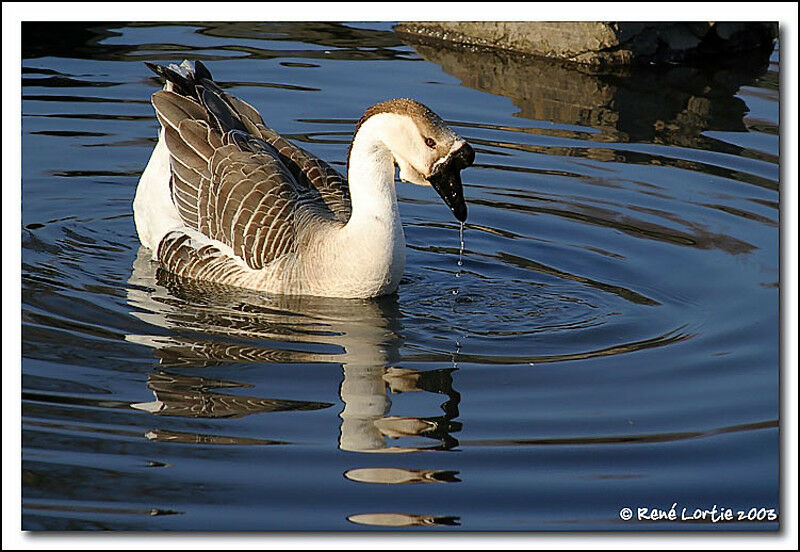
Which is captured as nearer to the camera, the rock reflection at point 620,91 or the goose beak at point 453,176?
the goose beak at point 453,176

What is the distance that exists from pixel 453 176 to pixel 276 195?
4.53 feet

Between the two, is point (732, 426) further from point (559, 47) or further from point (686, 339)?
point (559, 47)

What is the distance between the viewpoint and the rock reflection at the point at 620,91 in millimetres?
11805

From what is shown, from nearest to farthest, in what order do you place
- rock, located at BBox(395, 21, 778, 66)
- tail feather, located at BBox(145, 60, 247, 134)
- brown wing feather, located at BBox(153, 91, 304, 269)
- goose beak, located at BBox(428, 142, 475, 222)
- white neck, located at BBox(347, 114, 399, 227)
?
1. goose beak, located at BBox(428, 142, 475, 222)
2. white neck, located at BBox(347, 114, 399, 227)
3. brown wing feather, located at BBox(153, 91, 304, 269)
4. tail feather, located at BBox(145, 60, 247, 134)
5. rock, located at BBox(395, 21, 778, 66)

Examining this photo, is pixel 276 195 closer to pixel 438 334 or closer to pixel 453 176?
pixel 453 176

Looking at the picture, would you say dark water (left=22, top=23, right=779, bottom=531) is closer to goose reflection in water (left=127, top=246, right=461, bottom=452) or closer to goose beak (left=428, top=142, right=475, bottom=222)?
goose reflection in water (left=127, top=246, right=461, bottom=452)

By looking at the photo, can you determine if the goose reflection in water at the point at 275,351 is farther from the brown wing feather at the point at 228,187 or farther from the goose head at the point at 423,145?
the goose head at the point at 423,145

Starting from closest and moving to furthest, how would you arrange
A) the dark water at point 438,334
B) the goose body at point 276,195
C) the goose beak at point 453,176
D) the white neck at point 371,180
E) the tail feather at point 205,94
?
the dark water at point 438,334 → the goose beak at point 453,176 → the goose body at point 276,195 → the white neck at point 371,180 → the tail feather at point 205,94

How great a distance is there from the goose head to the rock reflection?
4033mm

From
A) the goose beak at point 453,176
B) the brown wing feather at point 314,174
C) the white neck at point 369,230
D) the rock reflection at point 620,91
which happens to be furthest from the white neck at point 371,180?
the rock reflection at point 620,91

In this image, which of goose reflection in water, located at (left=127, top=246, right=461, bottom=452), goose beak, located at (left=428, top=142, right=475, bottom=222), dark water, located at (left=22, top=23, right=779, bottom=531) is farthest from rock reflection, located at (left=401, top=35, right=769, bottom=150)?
goose reflection in water, located at (left=127, top=246, right=461, bottom=452)

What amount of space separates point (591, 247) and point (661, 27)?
556 cm

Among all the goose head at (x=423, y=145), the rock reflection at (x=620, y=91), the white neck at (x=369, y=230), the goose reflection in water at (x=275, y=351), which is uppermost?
the rock reflection at (x=620, y=91)

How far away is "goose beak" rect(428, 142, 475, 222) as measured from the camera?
751 centimetres
